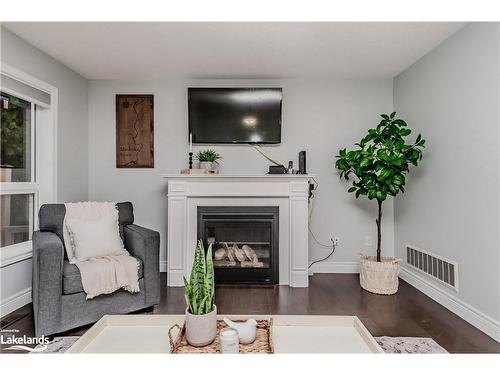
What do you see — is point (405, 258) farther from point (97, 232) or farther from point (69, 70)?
point (69, 70)

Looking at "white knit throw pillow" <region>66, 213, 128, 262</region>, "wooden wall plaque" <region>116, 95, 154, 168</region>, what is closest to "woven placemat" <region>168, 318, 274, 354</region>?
"white knit throw pillow" <region>66, 213, 128, 262</region>

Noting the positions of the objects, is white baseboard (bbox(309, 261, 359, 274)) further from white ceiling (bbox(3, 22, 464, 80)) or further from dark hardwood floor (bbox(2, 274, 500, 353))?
white ceiling (bbox(3, 22, 464, 80))

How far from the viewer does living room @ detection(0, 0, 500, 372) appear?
81.7 inches

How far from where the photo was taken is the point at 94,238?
249 centimetres

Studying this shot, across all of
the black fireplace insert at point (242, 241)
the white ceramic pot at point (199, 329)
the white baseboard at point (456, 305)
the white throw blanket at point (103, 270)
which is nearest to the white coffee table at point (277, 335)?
the white ceramic pot at point (199, 329)

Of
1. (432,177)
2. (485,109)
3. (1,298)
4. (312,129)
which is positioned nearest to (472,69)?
(485,109)

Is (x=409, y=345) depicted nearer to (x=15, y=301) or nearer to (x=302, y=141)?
(x=302, y=141)

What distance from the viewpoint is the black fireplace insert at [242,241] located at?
3168mm

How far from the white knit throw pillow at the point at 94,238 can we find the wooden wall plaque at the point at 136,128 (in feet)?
3.89

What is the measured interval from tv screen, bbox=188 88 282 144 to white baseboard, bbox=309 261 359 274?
1542mm

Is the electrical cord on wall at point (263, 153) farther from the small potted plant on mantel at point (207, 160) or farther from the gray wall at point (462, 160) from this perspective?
the gray wall at point (462, 160)

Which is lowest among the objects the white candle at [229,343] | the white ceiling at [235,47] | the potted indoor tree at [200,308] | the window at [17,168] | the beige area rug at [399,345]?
the beige area rug at [399,345]

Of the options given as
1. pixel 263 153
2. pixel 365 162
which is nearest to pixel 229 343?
pixel 365 162
